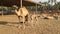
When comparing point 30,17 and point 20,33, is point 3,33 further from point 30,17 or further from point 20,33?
point 30,17

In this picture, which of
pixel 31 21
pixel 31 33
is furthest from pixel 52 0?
pixel 31 33

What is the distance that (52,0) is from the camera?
2197 inches

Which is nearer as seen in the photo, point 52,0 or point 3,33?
point 3,33

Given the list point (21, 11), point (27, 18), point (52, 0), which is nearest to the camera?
point (21, 11)

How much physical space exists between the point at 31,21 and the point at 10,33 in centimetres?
454

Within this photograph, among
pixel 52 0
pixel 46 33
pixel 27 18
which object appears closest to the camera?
pixel 46 33

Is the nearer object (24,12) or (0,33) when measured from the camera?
(0,33)

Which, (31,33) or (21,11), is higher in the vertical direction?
(21,11)

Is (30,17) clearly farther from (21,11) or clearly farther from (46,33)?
(46,33)

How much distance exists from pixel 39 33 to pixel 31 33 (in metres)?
0.38

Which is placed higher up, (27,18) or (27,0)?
(27,0)

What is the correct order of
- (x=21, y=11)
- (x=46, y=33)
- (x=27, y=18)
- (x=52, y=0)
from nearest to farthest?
(x=46, y=33)
(x=21, y=11)
(x=27, y=18)
(x=52, y=0)

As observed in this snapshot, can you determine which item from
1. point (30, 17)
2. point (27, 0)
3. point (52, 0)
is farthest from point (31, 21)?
point (52, 0)

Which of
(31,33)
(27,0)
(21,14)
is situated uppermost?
(27,0)
